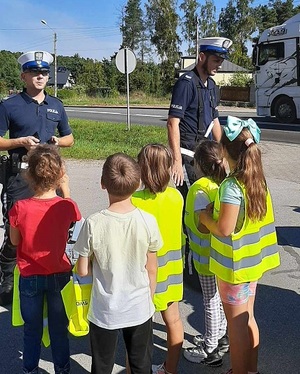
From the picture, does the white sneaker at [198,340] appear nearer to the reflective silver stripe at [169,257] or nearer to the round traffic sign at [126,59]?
the reflective silver stripe at [169,257]

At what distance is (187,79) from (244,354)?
2153 mm

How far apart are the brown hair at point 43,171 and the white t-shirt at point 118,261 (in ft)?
1.59

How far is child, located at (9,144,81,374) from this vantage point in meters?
2.52

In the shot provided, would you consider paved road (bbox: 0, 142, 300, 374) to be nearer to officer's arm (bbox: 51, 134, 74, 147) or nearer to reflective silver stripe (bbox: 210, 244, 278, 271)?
reflective silver stripe (bbox: 210, 244, 278, 271)

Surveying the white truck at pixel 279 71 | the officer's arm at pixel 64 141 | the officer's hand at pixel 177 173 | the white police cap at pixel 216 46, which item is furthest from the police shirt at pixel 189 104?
the white truck at pixel 279 71

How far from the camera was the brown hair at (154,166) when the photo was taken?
252 cm

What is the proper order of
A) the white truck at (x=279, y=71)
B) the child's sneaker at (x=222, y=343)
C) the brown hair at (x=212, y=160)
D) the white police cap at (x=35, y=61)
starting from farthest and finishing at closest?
the white truck at (x=279, y=71), the white police cap at (x=35, y=61), the child's sneaker at (x=222, y=343), the brown hair at (x=212, y=160)

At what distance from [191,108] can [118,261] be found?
6.44ft

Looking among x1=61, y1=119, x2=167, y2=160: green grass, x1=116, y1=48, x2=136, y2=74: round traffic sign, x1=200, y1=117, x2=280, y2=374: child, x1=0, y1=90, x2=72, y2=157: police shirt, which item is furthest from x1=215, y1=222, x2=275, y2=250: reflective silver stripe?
x1=116, y1=48, x2=136, y2=74: round traffic sign

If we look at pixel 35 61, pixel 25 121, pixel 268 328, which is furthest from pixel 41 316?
pixel 35 61

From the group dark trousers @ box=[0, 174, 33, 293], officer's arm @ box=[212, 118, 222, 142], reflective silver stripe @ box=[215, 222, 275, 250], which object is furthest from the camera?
officer's arm @ box=[212, 118, 222, 142]

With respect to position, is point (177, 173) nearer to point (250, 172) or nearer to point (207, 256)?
point (207, 256)

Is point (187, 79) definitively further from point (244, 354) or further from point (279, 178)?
point (279, 178)

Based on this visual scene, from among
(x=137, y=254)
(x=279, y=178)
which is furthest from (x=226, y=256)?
(x=279, y=178)
